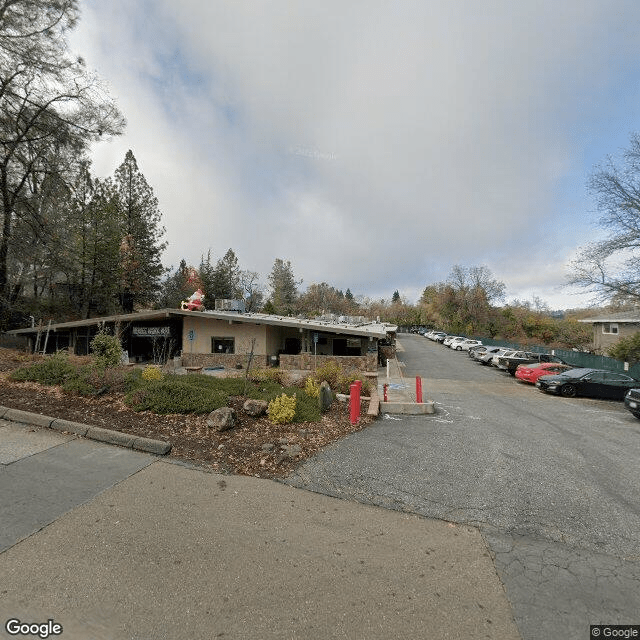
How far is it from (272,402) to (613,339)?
3441cm

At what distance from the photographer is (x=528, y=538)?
12.3 ft

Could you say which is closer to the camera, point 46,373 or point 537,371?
point 46,373

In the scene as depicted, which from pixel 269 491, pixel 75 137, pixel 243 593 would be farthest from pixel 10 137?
pixel 243 593

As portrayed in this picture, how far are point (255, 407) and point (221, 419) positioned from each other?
92cm

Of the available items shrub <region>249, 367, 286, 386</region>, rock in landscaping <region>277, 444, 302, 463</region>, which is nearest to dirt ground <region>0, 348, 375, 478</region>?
rock in landscaping <region>277, 444, 302, 463</region>

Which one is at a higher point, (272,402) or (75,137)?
(75,137)

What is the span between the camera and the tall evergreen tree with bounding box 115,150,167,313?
34.9 m

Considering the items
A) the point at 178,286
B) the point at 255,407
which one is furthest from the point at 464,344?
the point at 178,286

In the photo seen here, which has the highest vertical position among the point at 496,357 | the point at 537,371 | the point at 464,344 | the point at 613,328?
the point at 613,328

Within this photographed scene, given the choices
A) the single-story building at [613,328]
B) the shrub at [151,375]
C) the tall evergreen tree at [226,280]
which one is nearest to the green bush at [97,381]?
the shrub at [151,375]

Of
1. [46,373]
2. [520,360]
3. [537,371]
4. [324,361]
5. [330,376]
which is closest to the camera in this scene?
[46,373]

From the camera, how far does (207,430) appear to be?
6.39 meters

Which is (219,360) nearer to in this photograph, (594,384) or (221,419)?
(221,419)

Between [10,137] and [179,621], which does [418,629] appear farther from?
[10,137]
